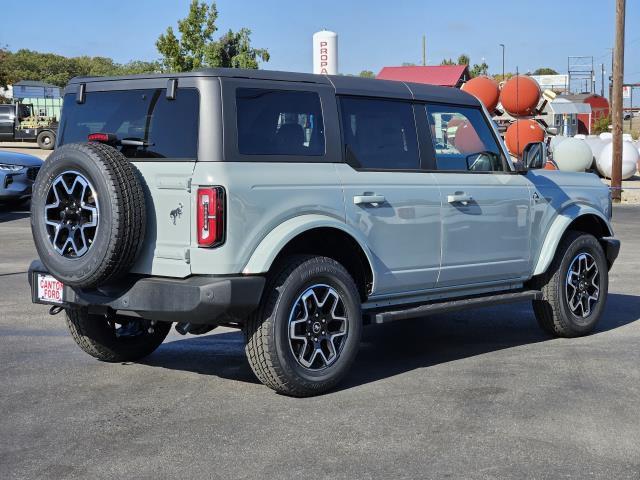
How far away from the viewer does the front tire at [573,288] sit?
7.64 metres

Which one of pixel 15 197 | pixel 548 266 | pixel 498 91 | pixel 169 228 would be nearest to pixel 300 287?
pixel 169 228

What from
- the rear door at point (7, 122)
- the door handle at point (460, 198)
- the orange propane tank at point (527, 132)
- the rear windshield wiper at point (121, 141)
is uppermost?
the rear door at point (7, 122)

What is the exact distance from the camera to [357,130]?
6.37m

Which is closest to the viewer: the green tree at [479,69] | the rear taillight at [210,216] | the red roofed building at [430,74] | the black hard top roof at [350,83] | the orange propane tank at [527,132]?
the rear taillight at [210,216]

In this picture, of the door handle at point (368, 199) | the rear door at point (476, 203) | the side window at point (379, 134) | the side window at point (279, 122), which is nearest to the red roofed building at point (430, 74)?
the rear door at point (476, 203)

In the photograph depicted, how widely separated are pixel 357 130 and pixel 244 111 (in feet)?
3.14

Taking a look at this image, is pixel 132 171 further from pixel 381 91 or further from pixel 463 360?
pixel 463 360

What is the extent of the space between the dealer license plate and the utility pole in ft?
71.9

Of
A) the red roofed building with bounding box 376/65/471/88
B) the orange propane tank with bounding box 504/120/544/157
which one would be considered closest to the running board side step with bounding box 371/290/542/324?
the orange propane tank with bounding box 504/120/544/157

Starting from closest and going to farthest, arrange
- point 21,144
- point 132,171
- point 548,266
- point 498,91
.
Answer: point 132,171 → point 548,266 → point 498,91 → point 21,144

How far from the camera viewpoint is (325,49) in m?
28.6

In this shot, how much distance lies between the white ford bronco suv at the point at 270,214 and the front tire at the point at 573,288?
1.45 ft

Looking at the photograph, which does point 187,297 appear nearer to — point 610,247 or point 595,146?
point 610,247

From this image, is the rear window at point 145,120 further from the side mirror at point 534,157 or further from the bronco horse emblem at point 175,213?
the side mirror at point 534,157
